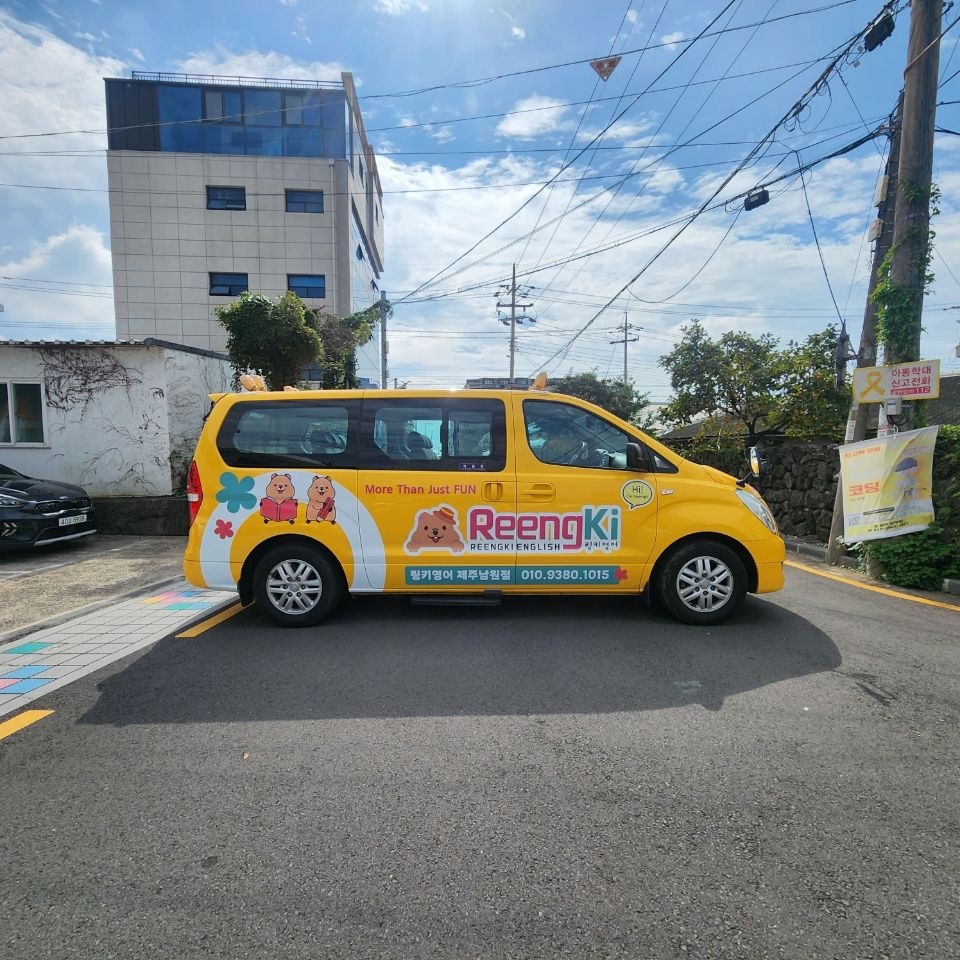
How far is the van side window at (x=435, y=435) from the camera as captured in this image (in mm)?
4844

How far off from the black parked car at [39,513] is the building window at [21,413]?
1796 millimetres

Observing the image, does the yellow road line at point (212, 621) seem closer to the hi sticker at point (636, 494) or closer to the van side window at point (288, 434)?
the van side window at point (288, 434)

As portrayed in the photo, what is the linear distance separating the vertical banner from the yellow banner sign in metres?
0.44

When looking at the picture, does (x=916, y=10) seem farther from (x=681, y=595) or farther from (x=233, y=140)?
(x=233, y=140)

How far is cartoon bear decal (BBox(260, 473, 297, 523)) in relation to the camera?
4.81 metres

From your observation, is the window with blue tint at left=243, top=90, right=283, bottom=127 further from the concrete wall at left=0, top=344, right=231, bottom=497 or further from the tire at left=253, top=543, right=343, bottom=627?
the tire at left=253, top=543, right=343, bottom=627

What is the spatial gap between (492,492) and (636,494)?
116cm

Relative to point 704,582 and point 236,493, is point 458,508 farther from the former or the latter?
point 704,582

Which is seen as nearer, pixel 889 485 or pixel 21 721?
pixel 21 721

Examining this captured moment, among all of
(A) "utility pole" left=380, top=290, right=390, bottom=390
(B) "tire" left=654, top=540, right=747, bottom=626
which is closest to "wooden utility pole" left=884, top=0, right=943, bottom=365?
(B) "tire" left=654, top=540, right=747, bottom=626

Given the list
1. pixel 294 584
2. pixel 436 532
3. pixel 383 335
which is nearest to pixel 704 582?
pixel 436 532

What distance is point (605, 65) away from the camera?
29.0 ft

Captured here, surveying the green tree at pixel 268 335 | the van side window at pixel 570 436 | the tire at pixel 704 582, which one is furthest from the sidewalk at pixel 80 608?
the green tree at pixel 268 335

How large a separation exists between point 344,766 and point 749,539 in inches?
139
